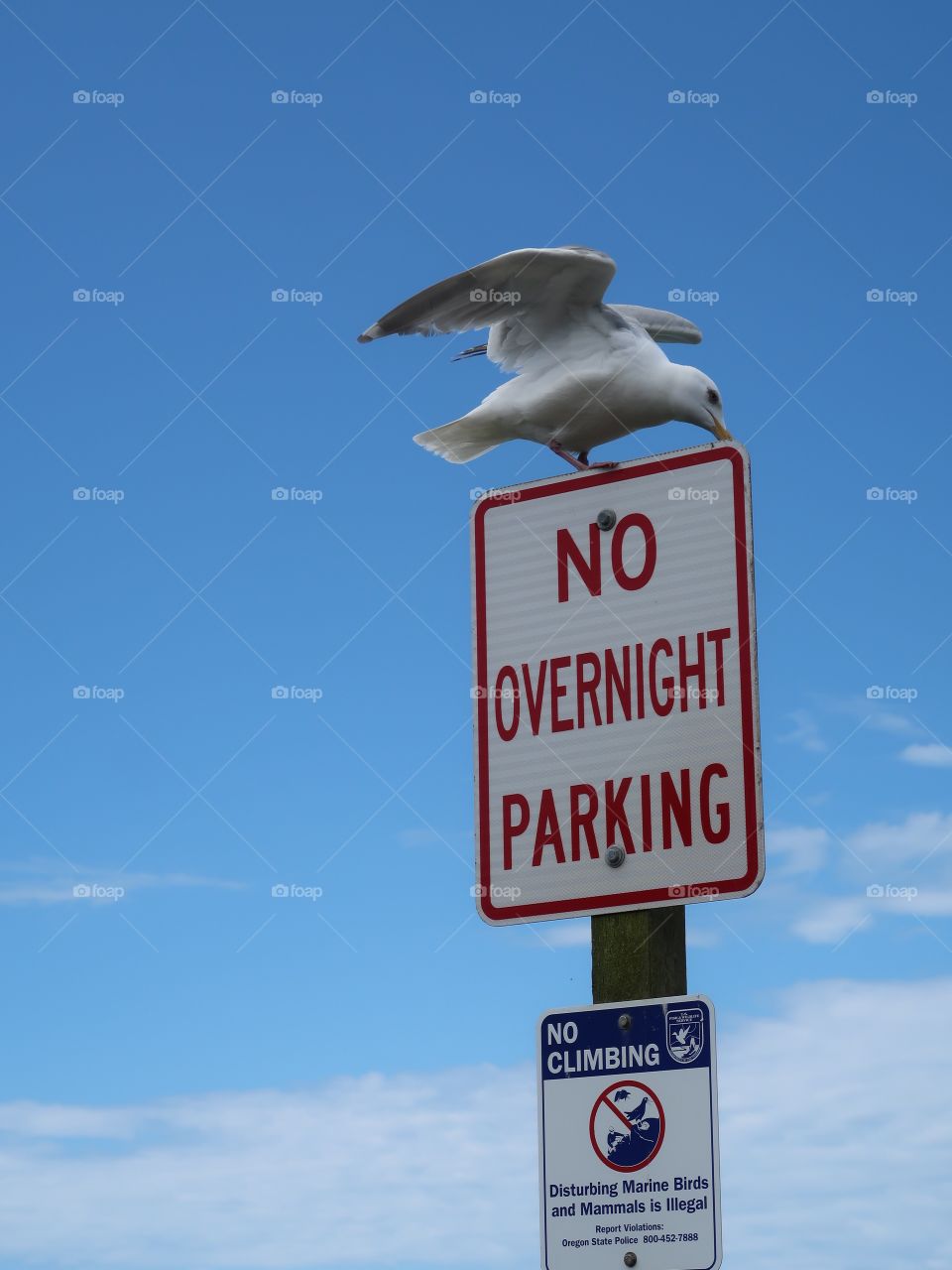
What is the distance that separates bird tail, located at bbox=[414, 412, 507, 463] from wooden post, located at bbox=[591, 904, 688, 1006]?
252 centimetres

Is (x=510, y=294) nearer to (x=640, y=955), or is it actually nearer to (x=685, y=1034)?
(x=640, y=955)

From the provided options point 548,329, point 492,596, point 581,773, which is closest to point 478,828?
point 581,773

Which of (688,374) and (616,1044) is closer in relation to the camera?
(616,1044)

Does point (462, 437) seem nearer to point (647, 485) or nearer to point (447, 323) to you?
point (447, 323)

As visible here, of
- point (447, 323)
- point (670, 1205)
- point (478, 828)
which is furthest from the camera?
point (447, 323)

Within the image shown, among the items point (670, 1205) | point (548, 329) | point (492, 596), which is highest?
point (548, 329)

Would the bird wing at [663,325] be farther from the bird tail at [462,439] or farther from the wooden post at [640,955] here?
the wooden post at [640,955]

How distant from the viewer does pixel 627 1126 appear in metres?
2.67

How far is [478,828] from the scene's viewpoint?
125 inches

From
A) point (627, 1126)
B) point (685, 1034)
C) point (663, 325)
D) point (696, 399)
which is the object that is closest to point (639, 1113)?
point (627, 1126)

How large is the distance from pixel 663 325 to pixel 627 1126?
438 centimetres

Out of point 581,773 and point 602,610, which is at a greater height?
point 602,610

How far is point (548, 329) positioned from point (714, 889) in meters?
2.99

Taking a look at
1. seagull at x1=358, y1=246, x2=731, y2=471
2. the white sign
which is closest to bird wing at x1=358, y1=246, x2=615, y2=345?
seagull at x1=358, y1=246, x2=731, y2=471
